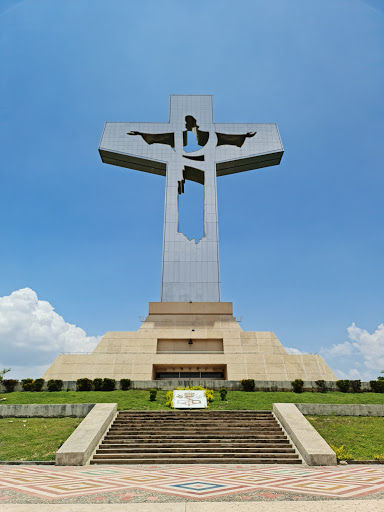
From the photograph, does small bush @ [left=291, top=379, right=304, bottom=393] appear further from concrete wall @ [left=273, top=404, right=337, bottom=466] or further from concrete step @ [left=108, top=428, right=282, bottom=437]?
concrete step @ [left=108, top=428, right=282, bottom=437]

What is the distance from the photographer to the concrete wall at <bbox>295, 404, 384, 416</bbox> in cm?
1272

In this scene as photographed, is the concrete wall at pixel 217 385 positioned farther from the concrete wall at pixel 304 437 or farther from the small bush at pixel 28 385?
the concrete wall at pixel 304 437

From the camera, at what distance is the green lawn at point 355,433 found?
973 centimetres

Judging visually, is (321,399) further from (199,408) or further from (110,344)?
(110,344)

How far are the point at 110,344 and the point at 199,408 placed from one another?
30.8 feet

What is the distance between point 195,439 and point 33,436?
4.88 metres

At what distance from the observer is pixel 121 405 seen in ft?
44.5

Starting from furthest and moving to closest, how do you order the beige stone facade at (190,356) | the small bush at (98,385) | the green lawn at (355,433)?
the beige stone facade at (190,356) → the small bush at (98,385) → the green lawn at (355,433)

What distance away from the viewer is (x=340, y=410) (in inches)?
504

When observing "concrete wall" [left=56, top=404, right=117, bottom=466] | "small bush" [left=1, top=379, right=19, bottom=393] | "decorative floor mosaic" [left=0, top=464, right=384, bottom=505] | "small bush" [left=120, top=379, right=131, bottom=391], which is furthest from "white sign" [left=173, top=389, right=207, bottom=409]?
"small bush" [left=1, top=379, right=19, bottom=393]

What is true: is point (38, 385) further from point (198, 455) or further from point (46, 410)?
point (198, 455)

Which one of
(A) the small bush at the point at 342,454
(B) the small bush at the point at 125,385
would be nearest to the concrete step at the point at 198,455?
(A) the small bush at the point at 342,454

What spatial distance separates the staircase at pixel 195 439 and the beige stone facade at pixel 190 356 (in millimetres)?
7400

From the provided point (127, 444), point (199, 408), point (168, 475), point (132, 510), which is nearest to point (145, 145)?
point (199, 408)
